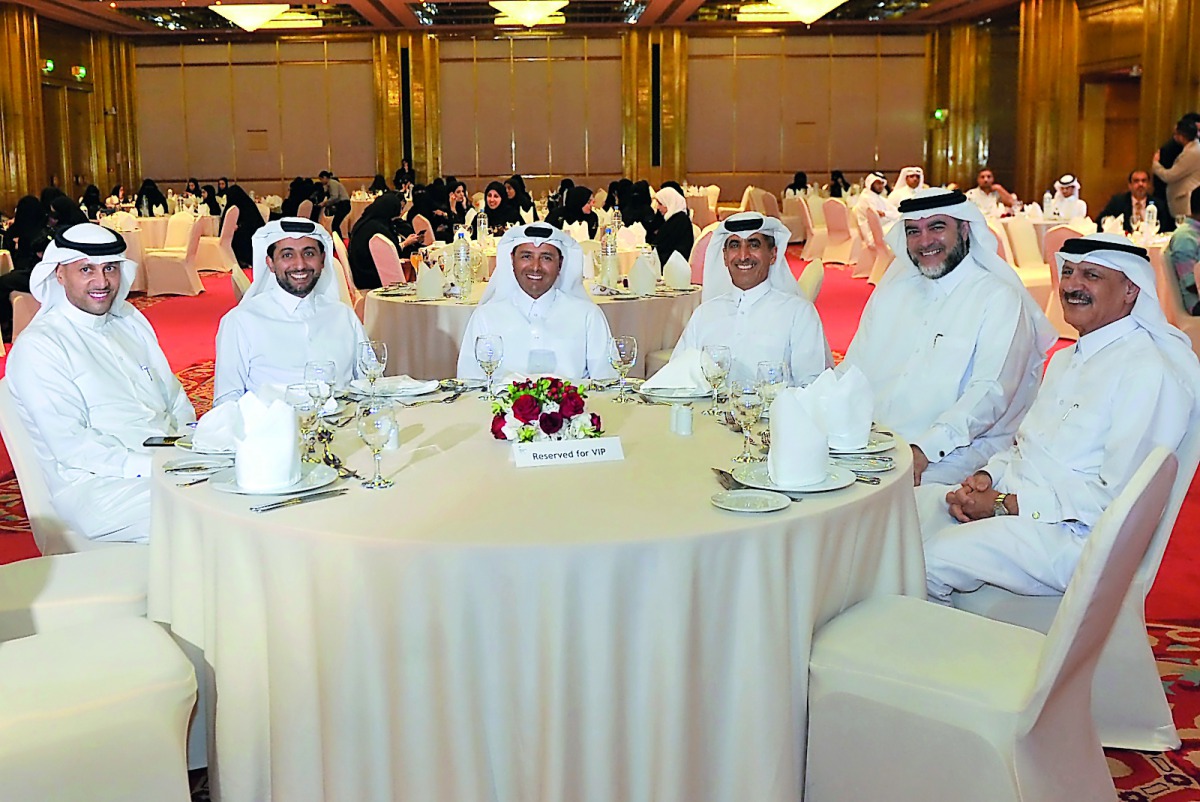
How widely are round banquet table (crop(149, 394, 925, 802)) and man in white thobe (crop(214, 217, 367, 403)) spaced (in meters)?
2.21

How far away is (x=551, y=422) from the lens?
3.05 m

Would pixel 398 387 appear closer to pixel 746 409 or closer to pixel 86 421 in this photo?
pixel 86 421

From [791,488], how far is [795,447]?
→ 0.30 feet

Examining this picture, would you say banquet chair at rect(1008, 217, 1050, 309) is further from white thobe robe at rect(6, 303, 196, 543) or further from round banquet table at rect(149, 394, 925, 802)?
round banquet table at rect(149, 394, 925, 802)

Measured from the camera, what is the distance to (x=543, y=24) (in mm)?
21547

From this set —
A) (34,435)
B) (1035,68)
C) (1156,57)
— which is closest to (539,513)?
(34,435)

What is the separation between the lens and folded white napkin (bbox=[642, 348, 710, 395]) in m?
3.87

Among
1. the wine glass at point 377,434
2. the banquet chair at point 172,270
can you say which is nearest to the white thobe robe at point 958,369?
the wine glass at point 377,434

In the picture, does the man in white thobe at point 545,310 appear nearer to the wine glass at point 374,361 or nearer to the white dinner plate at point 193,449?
the wine glass at point 374,361

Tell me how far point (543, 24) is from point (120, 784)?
20.3m

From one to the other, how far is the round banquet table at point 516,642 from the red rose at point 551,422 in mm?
362

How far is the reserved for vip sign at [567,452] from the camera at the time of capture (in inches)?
117

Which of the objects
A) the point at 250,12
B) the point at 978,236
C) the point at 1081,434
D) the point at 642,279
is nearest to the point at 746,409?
the point at 1081,434

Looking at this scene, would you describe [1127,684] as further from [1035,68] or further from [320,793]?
[1035,68]
